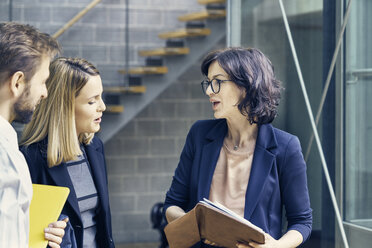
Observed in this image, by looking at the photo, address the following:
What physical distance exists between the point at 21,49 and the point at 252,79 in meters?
0.73

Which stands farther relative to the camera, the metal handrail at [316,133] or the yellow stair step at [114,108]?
the yellow stair step at [114,108]

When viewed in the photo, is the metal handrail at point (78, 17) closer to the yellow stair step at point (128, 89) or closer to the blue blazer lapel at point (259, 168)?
the yellow stair step at point (128, 89)

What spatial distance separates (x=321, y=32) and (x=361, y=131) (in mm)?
549

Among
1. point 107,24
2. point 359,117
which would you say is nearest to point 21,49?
point 359,117

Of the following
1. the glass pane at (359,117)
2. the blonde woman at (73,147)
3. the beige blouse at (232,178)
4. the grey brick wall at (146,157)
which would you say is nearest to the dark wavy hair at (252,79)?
the beige blouse at (232,178)

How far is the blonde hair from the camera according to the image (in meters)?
1.66

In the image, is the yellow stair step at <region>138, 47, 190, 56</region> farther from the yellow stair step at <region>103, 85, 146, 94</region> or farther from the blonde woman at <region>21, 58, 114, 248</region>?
the blonde woman at <region>21, 58, 114, 248</region>

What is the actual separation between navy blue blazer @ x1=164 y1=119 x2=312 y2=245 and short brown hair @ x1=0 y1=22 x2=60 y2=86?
651 millimetres

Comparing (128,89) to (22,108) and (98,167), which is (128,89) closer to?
(98,167)

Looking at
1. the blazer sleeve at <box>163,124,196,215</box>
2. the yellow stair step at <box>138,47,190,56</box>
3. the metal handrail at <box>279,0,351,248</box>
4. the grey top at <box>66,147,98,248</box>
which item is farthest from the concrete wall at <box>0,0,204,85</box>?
the blazer sleeve at <box>163,124,196,215</box>

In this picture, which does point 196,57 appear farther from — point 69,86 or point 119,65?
point 69,86

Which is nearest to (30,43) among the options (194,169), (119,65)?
(194,169)

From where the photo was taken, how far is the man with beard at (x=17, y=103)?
96cm

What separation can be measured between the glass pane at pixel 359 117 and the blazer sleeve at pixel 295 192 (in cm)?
77
